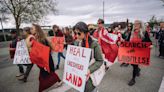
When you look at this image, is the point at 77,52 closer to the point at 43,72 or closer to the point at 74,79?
the point at 74,79

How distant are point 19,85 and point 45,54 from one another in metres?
2.02

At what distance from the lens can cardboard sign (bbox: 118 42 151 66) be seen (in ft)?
18.5

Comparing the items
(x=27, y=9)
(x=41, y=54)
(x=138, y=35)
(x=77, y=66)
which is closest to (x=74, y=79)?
(x=77, y=66)

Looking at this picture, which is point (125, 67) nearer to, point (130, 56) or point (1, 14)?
point (130, 56)

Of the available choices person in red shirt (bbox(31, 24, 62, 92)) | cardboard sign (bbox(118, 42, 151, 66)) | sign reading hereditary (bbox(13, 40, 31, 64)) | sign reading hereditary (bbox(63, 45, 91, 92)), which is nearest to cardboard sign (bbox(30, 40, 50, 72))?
person in red shirt (bbox(31, 24, 62, 92))

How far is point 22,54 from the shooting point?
20.0 ft

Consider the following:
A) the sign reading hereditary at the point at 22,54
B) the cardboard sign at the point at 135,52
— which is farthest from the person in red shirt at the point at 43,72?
the cardboard sign at the point at 135,52

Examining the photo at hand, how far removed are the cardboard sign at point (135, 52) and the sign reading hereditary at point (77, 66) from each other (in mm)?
3152

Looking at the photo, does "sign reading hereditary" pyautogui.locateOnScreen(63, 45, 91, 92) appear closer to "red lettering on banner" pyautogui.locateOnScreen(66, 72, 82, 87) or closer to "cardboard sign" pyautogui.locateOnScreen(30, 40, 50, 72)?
"red lettering on banner" pyautogui.locateOnScreen(66, 72, 82, 87)

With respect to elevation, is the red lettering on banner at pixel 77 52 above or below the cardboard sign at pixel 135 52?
above

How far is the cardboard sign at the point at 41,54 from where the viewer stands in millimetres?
4462

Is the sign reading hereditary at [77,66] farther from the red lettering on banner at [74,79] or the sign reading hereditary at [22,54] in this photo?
the sign reading hereditary at [22,54]

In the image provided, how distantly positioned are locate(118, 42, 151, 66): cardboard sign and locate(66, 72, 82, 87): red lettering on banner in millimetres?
3167

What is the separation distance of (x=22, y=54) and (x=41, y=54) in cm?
177
